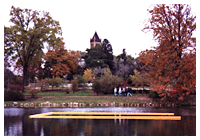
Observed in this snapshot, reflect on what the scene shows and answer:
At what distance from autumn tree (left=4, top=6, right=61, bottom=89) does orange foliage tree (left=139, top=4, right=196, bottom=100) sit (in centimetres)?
1607

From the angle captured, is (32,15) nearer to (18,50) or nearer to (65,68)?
(18,50)

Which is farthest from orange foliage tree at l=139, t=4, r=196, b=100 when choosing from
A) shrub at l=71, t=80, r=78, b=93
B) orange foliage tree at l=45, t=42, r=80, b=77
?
orange foliage tree at l=45, t=42, r=80, b=77

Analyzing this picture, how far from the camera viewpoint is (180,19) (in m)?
19.5

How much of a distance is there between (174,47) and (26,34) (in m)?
19.0

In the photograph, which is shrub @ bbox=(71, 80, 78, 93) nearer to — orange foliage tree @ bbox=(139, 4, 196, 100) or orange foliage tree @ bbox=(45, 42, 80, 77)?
orange foliage tree @ bbox=(45, 42, 80, 77)

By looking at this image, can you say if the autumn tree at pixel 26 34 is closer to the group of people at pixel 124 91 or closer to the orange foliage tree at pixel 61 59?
the orange foliage tree at pixel 61 59

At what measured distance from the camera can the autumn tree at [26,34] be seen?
3072 cm

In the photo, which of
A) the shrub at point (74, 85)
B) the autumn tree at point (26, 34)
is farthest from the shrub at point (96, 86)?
the autumn tree at point (26, 34)

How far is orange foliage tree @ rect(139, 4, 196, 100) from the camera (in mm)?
18816

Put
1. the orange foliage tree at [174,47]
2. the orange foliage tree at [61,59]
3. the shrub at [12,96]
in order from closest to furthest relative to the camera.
→ the orange foliage tree at [174,47], the shrub at [12,96], the orange foliage tree at [61,59]

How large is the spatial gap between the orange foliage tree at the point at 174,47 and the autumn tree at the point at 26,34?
16.1 meters

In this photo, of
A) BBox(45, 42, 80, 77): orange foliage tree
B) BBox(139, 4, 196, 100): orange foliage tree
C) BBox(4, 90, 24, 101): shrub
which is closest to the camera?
BBox(139, 4, 196, 100): orange foliage tree

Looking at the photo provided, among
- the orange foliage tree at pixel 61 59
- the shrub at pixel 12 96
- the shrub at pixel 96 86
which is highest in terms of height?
the orange foliage tree at pixel 61 59

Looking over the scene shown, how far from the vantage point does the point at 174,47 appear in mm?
19453
